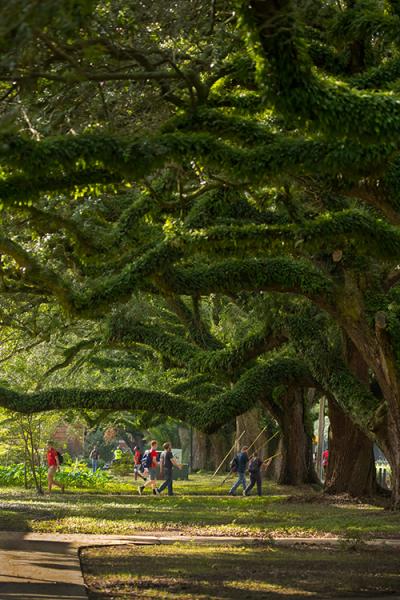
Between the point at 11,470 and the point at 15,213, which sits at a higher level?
the point at 15,213

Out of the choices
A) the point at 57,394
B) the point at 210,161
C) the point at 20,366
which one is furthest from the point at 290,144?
the point at 20,366

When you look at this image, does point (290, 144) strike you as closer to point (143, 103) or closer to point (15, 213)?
point (143, 103)

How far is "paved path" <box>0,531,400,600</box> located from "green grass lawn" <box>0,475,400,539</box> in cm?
83

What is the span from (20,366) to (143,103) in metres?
21.6

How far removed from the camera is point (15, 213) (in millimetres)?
17203

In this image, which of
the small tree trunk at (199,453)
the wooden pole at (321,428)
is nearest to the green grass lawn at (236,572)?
the wooden pole at (321,428)

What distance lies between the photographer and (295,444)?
3456cm

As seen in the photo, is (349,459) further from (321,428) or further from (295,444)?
(321,428)

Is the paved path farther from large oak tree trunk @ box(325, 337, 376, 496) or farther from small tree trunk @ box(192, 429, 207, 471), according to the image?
small tree trunk @ box(192, 429, 207, 471)

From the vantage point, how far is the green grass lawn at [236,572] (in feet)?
39.0

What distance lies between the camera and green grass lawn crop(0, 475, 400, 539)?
→ 18.8 meters

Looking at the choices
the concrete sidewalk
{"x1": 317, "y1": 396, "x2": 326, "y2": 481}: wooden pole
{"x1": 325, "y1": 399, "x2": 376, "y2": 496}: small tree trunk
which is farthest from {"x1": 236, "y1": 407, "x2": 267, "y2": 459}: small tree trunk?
the concrete sidewalk

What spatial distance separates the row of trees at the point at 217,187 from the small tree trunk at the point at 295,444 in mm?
5436

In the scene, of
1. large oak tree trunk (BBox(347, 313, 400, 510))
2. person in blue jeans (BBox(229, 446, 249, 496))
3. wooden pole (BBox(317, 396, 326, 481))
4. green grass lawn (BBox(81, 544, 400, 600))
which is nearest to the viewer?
green grass lawn (BBox(81, 544, 400, 600))
